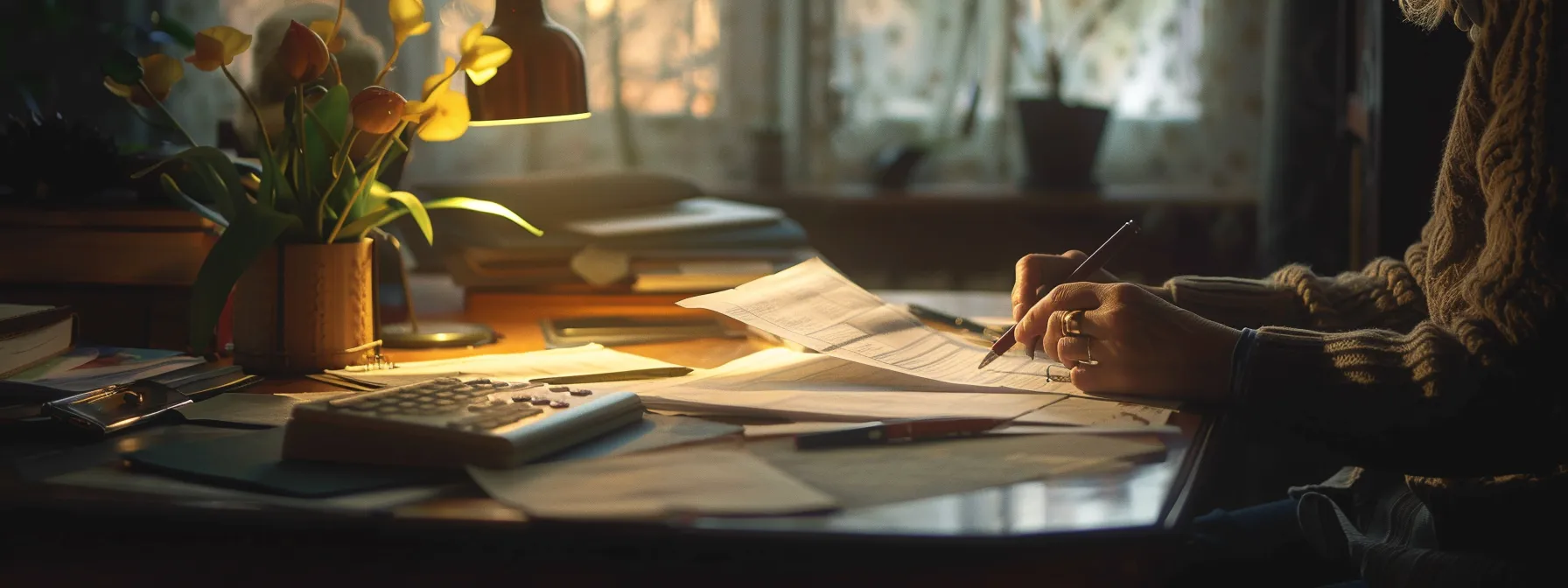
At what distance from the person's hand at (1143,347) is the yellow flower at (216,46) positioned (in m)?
0.66

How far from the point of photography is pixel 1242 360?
0.89 meters

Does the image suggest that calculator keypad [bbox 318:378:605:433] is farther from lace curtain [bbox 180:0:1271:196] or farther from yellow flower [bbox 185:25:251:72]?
lace curtain [bbox 180:0:1271:196]

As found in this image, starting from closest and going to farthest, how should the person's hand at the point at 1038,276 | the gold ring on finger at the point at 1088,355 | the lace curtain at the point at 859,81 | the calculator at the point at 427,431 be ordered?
the calculator at the point at 427,431, the gold ring on finger at the point at 1088,355, the person's hand at the point at 1038,276, the lace curtain at the point at 859,81

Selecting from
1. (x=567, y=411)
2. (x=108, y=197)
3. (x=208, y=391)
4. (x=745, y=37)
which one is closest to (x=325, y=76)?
(x=108, y=197)

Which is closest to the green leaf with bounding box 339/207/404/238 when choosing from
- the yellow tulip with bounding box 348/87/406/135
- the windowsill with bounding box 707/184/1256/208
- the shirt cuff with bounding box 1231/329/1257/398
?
the yellow tulip with bounding box 348/87/406/135

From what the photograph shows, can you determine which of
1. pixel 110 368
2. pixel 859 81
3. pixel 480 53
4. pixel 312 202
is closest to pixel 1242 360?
pixel 480 53

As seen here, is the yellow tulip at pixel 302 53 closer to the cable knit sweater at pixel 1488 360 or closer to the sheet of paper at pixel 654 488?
the sheet of paper at pixel 654 488

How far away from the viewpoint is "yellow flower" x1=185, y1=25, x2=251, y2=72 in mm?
990

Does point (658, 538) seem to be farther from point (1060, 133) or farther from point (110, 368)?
point (1060, 133)

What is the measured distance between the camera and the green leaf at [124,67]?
3.33ft

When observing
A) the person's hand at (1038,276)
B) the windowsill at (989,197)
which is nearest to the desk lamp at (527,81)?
the person's hand at (1038,276)

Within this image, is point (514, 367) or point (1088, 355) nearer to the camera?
point (1088, 355)

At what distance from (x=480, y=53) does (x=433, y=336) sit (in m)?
0.32

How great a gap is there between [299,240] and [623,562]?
581 mm
